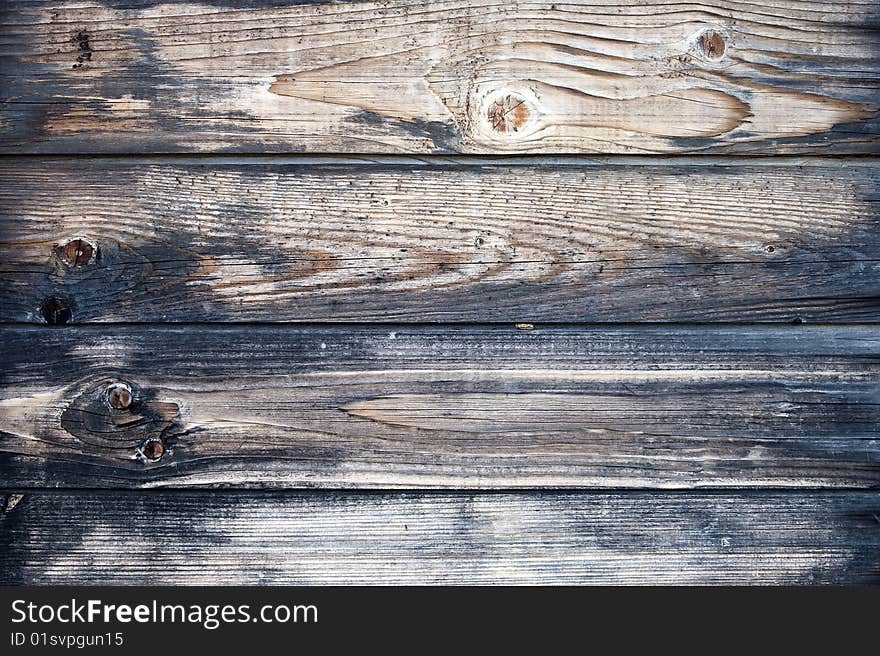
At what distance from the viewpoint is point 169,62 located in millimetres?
754

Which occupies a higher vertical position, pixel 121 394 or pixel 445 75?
pixel 445 75

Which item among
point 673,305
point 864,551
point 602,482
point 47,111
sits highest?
point 47,111

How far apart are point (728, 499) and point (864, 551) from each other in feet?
0.59

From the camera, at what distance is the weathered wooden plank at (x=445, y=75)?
29.5 inches

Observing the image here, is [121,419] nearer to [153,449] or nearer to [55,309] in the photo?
[153,449]

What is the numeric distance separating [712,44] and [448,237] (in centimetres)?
38

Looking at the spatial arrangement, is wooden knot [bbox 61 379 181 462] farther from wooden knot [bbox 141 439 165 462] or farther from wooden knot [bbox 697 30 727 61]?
wooden knot [bbox 697 30 727 61]

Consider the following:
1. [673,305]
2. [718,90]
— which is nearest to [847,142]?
[718,90]

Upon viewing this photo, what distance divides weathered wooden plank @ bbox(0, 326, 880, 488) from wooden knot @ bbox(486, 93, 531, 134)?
0.24 metres

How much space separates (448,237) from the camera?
0.77 metres

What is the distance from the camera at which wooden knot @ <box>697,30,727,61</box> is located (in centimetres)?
75

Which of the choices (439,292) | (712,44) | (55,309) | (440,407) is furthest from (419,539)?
(712,44)

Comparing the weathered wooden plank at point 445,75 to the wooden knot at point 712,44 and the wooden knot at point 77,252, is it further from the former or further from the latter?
the wooden knot at point 77,252

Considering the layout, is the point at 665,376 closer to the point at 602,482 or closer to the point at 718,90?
the point at 602,482
